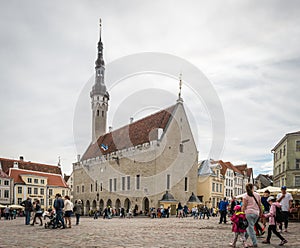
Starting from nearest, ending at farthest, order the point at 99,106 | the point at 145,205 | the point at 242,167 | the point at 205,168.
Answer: the point at 145,205, the point at 205,168, the point at 99,106, the point at 242,167

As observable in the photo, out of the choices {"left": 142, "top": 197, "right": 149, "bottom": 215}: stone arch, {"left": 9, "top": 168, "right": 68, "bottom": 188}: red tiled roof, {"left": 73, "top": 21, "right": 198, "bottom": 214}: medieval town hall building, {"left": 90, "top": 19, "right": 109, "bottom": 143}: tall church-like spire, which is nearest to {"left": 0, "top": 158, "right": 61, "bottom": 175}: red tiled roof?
{"left": 9, "top": 168, "right": 68, "bottom": 188}: red tiled roof

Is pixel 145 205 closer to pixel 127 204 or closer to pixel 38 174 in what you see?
pixel 127 204

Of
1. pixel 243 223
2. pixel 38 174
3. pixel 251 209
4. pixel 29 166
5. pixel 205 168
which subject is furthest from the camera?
pixel 29 166

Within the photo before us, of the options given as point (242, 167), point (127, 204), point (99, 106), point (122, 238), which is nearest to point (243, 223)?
point (122, 238)

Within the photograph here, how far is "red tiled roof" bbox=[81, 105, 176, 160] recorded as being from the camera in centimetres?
4745

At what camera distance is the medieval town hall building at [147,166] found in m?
44.0

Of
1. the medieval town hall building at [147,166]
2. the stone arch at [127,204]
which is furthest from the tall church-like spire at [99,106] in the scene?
the stone arch at [127,204]

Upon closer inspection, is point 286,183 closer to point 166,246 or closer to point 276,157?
point 276,157

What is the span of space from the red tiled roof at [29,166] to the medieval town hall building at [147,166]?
37.3 ft

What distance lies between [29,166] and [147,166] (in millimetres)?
28341

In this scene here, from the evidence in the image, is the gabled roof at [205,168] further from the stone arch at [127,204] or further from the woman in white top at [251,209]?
the woman in white top at [251,209]

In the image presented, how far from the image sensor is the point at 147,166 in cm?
4447

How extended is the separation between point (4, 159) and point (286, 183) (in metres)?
45.2

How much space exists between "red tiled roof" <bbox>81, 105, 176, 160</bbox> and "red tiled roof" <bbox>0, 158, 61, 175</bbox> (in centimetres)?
993
